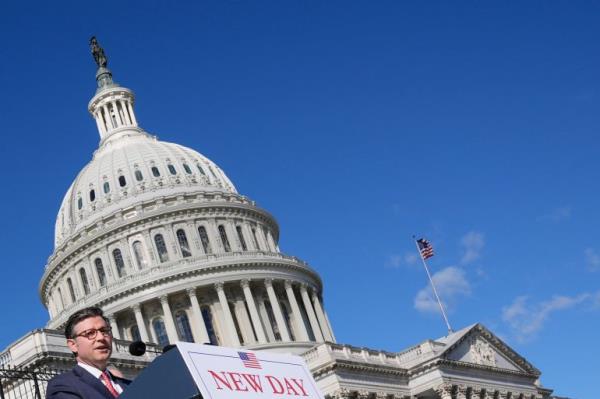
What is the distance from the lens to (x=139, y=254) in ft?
284

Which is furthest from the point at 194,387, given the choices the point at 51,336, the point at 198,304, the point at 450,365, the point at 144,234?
the point at 144,234

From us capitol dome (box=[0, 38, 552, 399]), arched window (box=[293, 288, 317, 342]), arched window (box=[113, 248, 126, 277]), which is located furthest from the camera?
arched window (box=[293, 288, 317, 342])

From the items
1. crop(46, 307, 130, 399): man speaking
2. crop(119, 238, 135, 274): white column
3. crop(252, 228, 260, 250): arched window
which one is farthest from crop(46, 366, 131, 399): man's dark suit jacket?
crop(252, 228, 260, 250): arched window

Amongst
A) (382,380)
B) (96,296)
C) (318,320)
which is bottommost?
(382,380)

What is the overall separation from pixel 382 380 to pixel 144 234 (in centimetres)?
3177

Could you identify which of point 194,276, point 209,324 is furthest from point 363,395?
point 194,276

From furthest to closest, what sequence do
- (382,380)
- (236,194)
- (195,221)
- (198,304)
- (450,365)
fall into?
1. (236,194)
2. (195,221)
3. (198,304)
4. (450,365)
5. (382,380)

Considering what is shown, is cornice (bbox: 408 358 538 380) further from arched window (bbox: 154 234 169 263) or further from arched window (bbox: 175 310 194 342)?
arched window (bbox: 154 234 169 263)

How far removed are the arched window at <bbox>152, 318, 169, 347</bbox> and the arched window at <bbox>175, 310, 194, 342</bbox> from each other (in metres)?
1.23

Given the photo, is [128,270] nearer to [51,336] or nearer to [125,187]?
[125,187]

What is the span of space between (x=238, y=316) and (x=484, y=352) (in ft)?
71.0

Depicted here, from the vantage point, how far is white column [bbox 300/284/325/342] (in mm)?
88006

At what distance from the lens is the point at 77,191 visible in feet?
319

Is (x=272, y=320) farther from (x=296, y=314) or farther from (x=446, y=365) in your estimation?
(x=446, y=365)
